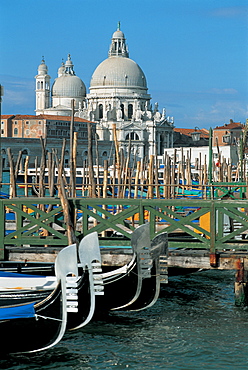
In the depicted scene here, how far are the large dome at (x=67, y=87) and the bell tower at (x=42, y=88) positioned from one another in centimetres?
196

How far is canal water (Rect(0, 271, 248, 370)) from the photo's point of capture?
7480 mm

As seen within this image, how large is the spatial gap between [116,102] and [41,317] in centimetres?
10323

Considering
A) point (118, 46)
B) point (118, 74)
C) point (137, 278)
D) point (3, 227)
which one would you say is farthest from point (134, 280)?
point (118, 46)

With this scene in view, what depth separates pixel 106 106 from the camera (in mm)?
109438

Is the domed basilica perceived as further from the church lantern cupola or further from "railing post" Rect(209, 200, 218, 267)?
"railing post" Rect(209, 200, 218, 267)

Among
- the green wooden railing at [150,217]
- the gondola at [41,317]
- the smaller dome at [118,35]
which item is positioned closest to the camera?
the gondola at [41,317]

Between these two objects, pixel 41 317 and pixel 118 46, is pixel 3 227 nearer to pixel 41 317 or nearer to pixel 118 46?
pixel 41 317

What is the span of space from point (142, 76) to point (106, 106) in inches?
332

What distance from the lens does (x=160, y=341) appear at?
27.0 ft

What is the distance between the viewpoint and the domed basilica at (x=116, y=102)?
105 m

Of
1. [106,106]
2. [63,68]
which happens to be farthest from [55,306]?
[63,68]

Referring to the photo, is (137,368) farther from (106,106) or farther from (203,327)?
(106,106)

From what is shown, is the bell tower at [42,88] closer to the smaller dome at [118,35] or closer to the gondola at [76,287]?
the smaller dome at [118,35]

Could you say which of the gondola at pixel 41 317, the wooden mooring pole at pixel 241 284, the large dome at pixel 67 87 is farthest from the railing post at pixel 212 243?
the large dome at pixel 67 87
